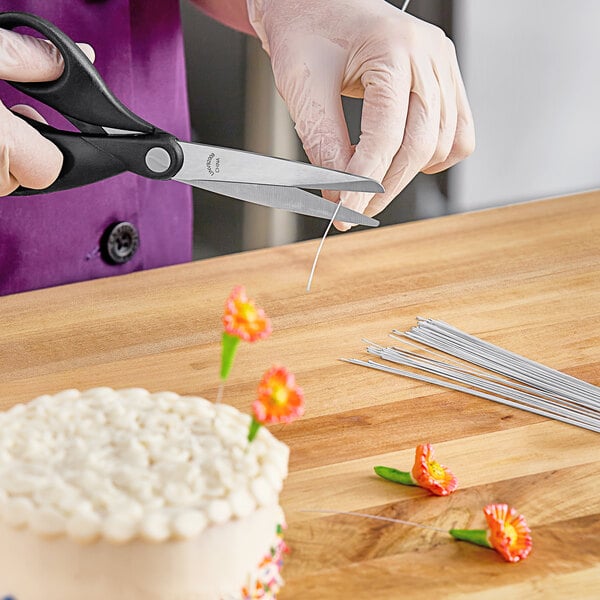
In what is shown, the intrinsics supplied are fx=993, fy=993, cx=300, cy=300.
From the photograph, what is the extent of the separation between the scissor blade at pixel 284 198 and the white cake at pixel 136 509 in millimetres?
317

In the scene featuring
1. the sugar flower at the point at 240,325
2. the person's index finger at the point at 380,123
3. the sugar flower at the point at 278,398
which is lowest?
the sugar flower at the point at 278,398

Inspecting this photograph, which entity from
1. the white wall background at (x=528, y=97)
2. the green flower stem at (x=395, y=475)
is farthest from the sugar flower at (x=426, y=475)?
the white wall background at (x=528, y=97)

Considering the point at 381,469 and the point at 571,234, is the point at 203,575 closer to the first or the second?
the point at 381,469

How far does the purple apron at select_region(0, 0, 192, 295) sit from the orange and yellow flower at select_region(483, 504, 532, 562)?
0.67m

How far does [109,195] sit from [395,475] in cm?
60

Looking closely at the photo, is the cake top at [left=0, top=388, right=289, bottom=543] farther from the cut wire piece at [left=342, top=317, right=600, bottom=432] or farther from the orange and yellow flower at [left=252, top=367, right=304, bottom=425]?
the cut wire piece at [left=342, top=317, right=600, bottom=432]

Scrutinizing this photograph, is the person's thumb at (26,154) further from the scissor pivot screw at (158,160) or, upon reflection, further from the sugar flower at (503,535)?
the sugar flower at (503,535)

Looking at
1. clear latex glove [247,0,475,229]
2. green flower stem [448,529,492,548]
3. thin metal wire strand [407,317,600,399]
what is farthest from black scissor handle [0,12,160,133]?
green flower stem [448,529,492,548]

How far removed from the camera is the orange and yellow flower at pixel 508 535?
0.60 metres

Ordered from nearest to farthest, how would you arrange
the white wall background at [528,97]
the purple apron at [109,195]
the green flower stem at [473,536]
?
the green flower stem at [473,536]
the purple apron at [109,195]
the white wall background at [528,97]

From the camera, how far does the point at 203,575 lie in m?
0.53

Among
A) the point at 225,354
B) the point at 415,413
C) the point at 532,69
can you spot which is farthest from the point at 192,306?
the point at 532,69

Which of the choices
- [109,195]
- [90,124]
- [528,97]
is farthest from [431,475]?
[528,97]

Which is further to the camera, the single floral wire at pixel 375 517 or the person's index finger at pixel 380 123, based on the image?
the person's index finger at pixel 380 123
